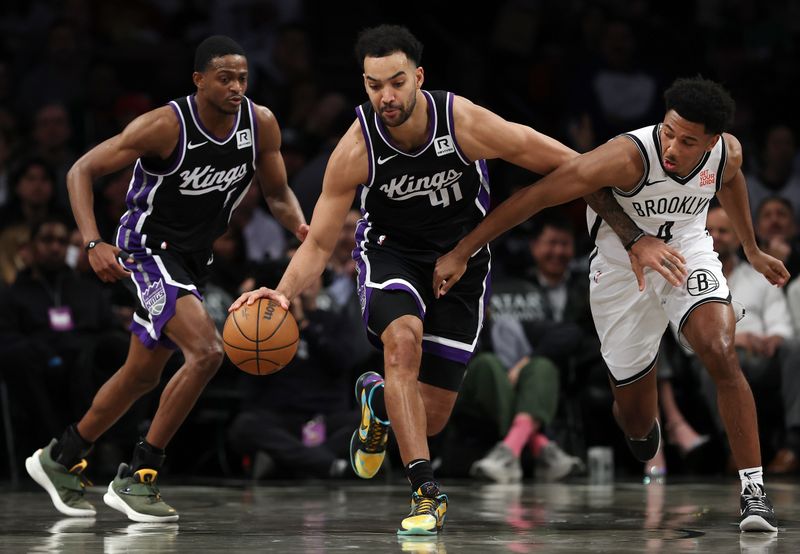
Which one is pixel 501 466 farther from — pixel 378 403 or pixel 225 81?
pixel 225 81

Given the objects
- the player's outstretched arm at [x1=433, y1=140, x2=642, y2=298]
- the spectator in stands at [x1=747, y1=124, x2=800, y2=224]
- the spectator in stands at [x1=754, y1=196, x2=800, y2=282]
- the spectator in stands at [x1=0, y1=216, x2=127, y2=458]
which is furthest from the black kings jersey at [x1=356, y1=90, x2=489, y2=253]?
the spectator in stands at [x1=747, y1=124, x2=800, y2=224]

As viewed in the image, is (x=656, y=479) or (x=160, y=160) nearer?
(x=160, y=160)

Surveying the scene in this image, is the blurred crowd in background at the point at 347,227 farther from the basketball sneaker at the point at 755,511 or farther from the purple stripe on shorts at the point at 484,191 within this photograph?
the basketball sneaker at the point at 755,511

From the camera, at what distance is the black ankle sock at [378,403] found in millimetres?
6305

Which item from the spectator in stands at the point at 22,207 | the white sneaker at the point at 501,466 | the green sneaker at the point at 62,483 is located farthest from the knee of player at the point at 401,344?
the spectator in stands at the point at 22,207

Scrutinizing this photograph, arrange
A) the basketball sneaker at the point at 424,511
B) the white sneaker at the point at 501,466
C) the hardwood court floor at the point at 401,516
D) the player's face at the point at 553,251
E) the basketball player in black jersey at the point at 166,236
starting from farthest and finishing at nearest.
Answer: the player's face at the point at 553,251, the white sneaker at the point at 501,466, the basketball player in black jersey at the point at 166,236, the basketball sneaker at the point at 424,511, the hardwood court floor at the point at 401,516

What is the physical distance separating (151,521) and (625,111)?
6.70 meters

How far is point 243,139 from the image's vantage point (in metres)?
6.46

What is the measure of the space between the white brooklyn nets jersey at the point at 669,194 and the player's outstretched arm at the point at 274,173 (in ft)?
5.22

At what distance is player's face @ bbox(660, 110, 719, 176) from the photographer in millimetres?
5727

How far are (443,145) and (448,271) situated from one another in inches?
21.3

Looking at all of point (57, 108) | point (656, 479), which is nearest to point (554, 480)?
point (656, 479)

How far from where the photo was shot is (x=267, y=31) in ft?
40.3

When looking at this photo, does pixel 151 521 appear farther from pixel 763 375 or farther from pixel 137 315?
pixel 763 375
